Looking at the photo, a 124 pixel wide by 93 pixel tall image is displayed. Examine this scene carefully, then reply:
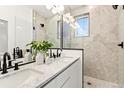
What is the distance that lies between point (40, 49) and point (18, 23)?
0.45m

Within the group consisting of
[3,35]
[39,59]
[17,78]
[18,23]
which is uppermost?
[18,23]

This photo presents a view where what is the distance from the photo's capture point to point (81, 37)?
7.05 feet

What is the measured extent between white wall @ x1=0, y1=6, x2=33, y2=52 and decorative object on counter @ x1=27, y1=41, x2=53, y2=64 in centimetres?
10

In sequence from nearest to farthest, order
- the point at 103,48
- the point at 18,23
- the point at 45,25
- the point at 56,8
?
the point at 18,23 → the point at 45,25 → the point at 56,8 → the point at 103,48

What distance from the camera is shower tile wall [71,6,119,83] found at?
2.31 m

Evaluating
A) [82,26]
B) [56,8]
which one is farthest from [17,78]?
[82,26]

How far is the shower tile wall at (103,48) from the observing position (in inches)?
91.1

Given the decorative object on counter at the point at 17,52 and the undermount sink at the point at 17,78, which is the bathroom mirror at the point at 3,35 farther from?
the undermount sink at the point at 17,78

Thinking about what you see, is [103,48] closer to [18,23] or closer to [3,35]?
[18,23]

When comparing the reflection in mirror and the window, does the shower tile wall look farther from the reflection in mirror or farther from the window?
the reflection in mirror

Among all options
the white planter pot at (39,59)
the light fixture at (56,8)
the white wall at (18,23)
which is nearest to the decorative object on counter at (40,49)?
the white planter pot at (39,59)

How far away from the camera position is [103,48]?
2.43 meters

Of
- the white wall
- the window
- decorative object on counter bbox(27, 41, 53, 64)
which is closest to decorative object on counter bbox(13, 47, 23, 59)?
the white wall

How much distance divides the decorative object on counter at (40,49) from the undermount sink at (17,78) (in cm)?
28
